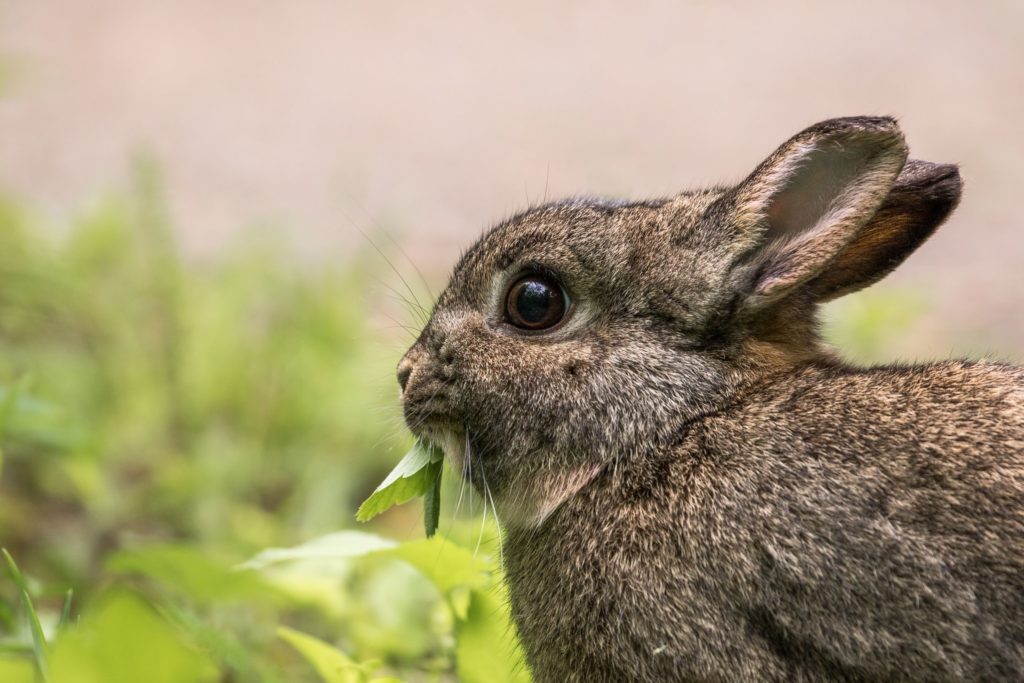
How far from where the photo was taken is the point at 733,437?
2348 millimetres

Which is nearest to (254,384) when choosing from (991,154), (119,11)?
(991,154)

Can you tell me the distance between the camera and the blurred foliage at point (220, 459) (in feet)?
8.54

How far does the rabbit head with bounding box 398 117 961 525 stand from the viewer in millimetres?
2445

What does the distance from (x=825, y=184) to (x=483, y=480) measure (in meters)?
0.98

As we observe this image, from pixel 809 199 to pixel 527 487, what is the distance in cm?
86

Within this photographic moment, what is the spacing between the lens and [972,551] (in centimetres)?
201

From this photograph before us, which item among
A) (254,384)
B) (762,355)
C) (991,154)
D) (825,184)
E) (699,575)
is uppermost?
(991,154)

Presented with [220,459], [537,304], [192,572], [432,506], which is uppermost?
[537,304]

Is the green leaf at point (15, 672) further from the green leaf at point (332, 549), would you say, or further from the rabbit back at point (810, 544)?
the rabbit back at point (810, 544)

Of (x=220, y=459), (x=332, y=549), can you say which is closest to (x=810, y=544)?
(x=332, y=549)

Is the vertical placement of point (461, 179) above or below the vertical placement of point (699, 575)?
above

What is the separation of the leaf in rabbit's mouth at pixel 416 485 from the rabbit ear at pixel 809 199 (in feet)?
2.63

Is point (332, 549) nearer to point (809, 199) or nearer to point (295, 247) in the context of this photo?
point (809, 199)

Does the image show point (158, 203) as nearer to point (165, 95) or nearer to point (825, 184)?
point (825, 184)
